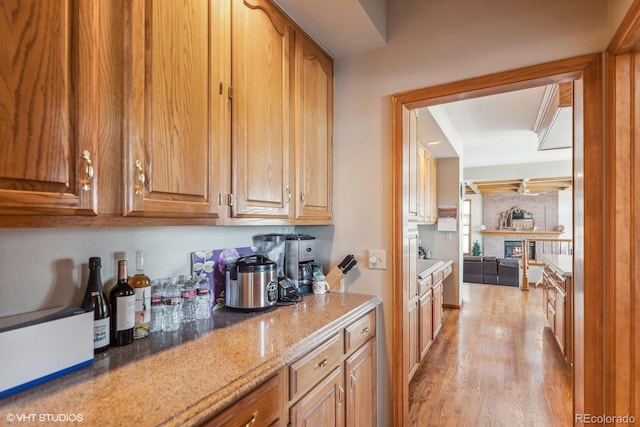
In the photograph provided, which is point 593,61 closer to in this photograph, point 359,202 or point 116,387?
point 359,202

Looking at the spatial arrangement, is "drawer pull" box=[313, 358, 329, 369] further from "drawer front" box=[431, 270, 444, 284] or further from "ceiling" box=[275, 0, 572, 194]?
"drawer front" box=[431, 270, 444, 284]

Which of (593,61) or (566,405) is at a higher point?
(593,61)

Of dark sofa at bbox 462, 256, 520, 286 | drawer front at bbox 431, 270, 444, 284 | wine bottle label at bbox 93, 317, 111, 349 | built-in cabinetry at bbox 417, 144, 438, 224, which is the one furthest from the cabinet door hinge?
dark sofa at bbox 462, 256, 520, 286

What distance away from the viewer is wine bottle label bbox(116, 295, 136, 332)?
3.59 feet

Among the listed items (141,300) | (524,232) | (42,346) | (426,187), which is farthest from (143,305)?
(524,232)

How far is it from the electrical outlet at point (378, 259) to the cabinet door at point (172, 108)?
1032mm

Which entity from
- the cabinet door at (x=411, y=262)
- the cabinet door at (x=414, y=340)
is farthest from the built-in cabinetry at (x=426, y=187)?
the cabinet door at (x=411, y=262)

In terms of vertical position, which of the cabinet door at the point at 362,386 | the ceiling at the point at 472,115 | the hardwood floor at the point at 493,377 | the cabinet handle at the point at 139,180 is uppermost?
the ceiling at the point at 472,115

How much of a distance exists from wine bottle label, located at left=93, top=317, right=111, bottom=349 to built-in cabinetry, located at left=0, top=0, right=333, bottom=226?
1.21 ft

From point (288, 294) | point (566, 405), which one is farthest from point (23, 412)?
point (566, 405)

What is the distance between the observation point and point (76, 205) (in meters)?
0.81

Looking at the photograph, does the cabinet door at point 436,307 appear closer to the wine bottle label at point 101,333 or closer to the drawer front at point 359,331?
the drawer front at point 359,331

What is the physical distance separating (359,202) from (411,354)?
1.37 m

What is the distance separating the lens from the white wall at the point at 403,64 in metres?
1.47
